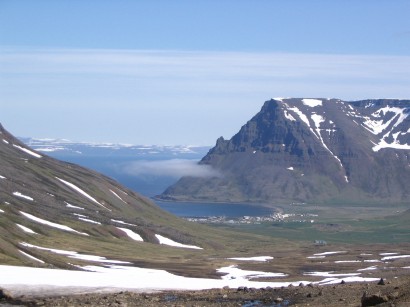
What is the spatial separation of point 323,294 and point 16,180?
466 ft

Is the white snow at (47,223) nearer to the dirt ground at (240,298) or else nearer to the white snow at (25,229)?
the white snow at (25,229)

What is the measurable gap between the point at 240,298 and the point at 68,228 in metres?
99.7

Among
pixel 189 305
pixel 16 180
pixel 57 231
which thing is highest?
pixel 16 180

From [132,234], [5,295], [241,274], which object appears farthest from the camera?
[132,234]

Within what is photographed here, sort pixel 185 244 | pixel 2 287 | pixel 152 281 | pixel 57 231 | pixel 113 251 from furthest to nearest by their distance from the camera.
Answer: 1. pixel 185 244
2. pixel 57 231
3. pixel 113 251
4. pixel 152 281
5. pixel 2 287

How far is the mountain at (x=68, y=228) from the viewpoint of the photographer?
97.6 meters

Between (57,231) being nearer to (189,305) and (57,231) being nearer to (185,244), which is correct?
(185,244)

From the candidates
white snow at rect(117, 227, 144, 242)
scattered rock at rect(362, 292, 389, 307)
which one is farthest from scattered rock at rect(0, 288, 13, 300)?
white snow at rect(117, 227, 144, 242)

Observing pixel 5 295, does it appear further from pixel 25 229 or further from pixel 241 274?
pixel 25 229

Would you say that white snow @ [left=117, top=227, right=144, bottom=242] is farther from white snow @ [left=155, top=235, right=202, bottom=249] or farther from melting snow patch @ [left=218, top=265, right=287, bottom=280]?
melting snow patch @ [left=218, top=265, right=287, bottom=280]

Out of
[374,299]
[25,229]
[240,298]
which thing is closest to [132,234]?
[25,229]

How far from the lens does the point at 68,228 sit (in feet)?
455

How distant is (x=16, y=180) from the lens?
176000 mm

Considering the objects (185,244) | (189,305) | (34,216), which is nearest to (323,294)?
(189,305)
